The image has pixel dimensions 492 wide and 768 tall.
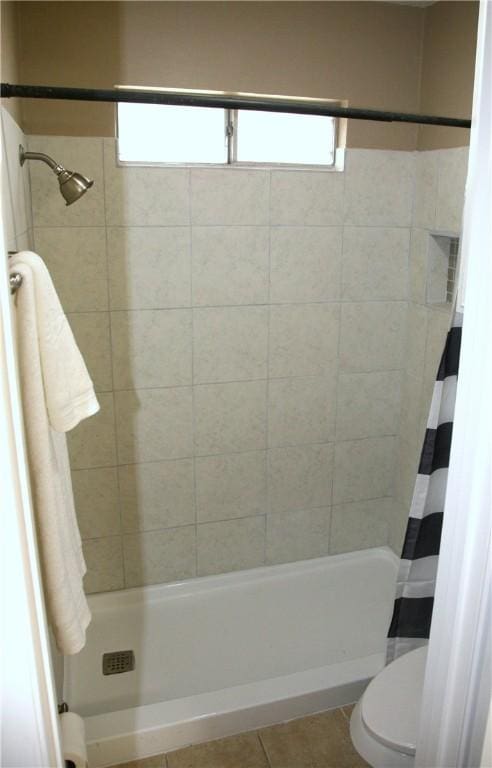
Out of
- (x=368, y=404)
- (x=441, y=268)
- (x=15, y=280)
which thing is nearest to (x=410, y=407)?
(x=368, y=404)

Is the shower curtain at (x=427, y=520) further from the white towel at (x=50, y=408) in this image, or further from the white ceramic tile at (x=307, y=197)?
the white ceramic tile at (x=307, y=197)

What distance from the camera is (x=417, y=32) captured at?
2.52 meters

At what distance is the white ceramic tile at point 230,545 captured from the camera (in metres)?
2.79

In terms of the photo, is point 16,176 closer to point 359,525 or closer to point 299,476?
point 299,476

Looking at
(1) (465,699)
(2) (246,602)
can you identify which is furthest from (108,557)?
(1) (465,699)

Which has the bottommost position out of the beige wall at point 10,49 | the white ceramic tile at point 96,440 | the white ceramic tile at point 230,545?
the white ceramic tile at point 230,545

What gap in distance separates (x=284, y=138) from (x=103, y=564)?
77.0 inches

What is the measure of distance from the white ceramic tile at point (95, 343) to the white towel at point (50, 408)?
1.22 metres

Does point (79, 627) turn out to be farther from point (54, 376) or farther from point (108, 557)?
point (108, 557)

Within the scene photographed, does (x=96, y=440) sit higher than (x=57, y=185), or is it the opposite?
(x=57, y=185)

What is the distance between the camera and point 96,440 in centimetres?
254

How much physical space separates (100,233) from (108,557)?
1.35m

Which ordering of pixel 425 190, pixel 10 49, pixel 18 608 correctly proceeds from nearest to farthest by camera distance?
pixel 18 608 → pixel 10 49 → pixel 425 190

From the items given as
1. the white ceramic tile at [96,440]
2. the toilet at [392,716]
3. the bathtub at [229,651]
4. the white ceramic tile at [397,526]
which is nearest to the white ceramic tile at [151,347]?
the white ceramic tile at [96,440]
